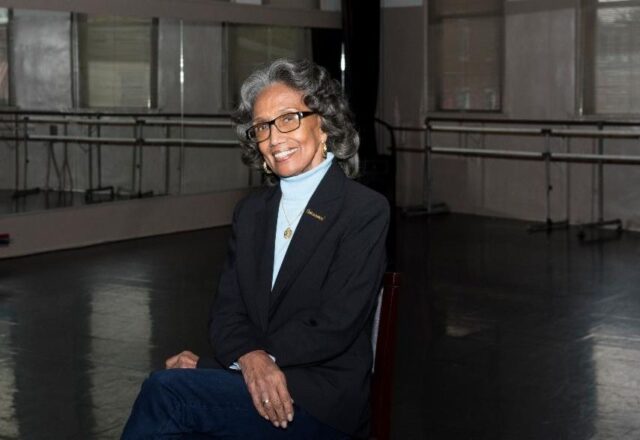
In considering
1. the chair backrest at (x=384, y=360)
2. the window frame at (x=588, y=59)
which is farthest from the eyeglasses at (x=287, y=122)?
the window frame at (x=588, y=59)

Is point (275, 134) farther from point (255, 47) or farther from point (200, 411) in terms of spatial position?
point (255, 47)

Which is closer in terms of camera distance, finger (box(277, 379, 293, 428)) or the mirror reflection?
finger (box(277, 379, 293, 428))

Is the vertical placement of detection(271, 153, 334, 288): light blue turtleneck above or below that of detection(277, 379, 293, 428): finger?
above

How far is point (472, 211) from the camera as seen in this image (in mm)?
13078

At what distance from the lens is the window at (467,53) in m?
12.8

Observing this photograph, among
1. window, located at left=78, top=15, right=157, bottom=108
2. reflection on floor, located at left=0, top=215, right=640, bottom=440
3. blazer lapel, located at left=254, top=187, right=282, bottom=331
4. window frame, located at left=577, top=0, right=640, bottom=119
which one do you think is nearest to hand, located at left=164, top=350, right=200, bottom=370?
blazer lapel, located at left=254, top=187, right=282, bottom=331

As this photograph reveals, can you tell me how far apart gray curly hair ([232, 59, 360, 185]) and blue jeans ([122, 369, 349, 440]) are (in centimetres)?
65

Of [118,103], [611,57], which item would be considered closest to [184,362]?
[118,103]

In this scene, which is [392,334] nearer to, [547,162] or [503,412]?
[503,412]

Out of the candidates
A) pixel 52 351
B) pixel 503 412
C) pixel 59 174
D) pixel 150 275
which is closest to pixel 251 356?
pixel 503 412

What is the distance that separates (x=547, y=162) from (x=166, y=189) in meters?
3.78

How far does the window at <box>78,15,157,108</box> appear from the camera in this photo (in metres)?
10.9

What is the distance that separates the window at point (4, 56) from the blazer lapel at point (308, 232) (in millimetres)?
7693

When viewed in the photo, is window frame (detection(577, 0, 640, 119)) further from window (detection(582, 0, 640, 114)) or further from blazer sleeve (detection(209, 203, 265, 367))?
blazer sleeve (detection(209, 203, 265, 367))
